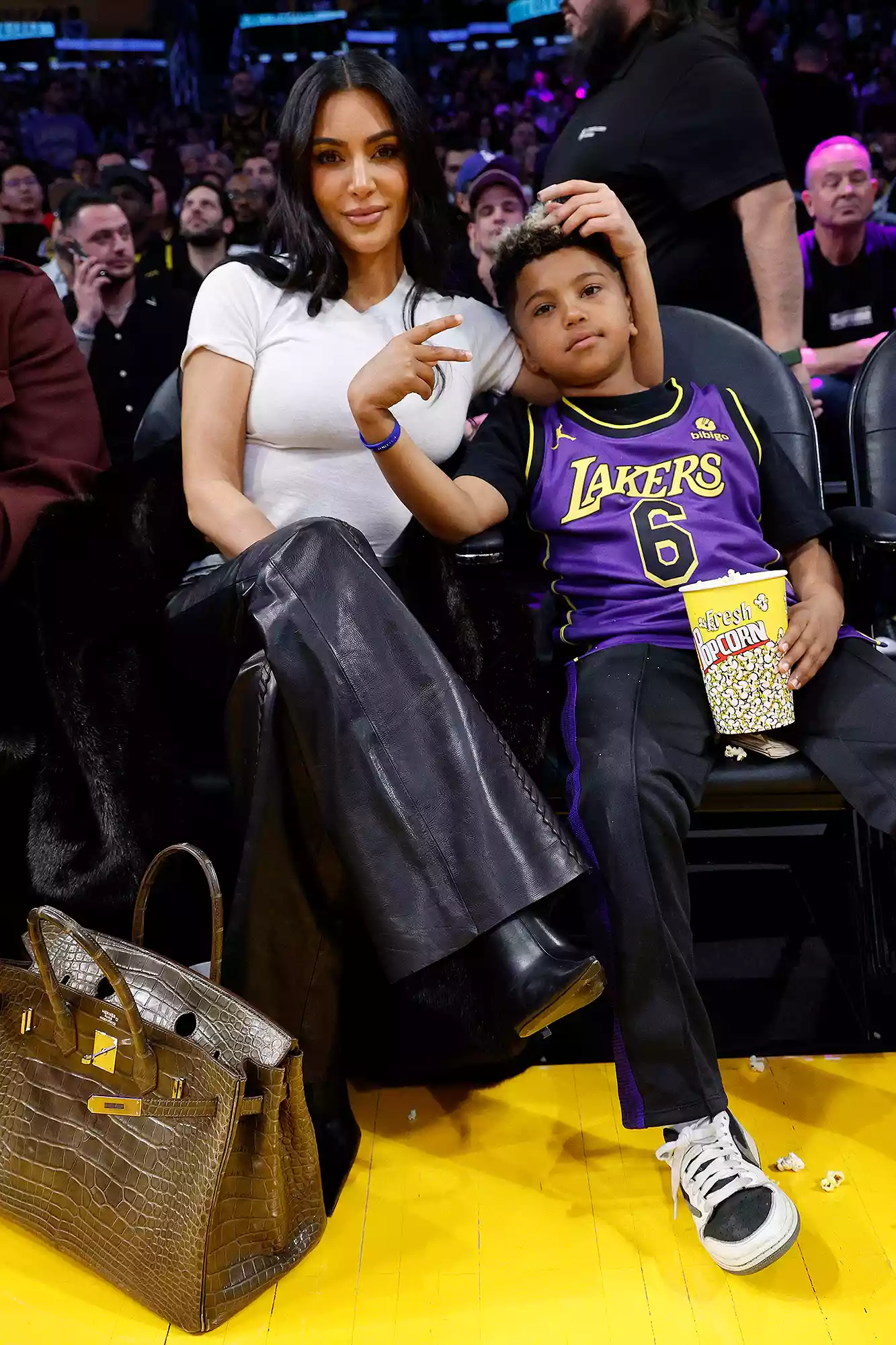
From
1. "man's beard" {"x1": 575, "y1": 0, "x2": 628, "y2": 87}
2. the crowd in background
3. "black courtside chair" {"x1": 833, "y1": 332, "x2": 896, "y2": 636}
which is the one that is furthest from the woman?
the crowd in background

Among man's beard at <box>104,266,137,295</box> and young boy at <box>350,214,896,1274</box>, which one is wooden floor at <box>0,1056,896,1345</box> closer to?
young boy at <box>350,214,896,1274</box>

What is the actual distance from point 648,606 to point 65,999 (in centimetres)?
99

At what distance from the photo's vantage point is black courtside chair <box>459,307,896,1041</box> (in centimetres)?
167

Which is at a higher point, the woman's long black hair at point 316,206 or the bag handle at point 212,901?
the woman's long black hair at point 316,206

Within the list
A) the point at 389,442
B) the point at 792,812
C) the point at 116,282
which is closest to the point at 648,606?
the point at 389,442

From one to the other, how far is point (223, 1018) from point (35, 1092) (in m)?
0.30

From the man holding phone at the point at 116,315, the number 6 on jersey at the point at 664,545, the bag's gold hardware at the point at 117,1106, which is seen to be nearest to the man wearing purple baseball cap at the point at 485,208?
the man holding phone at the point at 116,315

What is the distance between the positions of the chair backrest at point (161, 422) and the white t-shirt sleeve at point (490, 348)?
0.54 m

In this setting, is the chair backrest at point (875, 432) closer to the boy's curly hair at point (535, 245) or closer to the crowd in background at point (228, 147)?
the boy's curly hair at point (535, 245)

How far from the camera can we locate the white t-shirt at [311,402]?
193cm

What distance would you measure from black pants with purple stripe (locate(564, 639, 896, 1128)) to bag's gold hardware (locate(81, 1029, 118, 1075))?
61cm

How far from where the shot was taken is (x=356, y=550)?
1515mm

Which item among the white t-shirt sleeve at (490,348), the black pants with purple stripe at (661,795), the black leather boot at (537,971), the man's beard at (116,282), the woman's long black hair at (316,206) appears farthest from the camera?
the man's beard at (116,282)

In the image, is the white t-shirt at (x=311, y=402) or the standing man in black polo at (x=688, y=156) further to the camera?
the standing man in black polo at (x=688, y=156)
